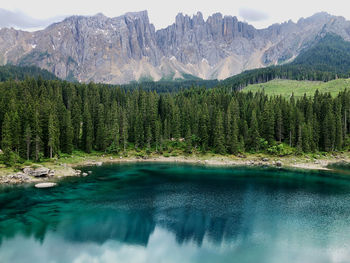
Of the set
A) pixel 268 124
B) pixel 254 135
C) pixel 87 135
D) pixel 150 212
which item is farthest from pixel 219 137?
pixel 150 212

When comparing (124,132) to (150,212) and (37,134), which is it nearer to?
(37,134)

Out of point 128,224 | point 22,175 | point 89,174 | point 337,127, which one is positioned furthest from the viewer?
point 337,127

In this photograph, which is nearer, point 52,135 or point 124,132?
point 52,135

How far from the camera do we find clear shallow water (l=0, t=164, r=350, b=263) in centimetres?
3462

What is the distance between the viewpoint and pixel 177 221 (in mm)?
44844

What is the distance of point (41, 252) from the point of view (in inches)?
1348

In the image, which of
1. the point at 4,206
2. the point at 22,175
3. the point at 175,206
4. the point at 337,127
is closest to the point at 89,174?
the point at 22,175

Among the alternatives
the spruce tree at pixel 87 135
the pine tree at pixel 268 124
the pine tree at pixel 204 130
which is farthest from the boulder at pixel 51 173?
the pine tree at pixel 268 124

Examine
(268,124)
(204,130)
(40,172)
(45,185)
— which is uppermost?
(268,124)

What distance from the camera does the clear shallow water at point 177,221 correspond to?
114 feet

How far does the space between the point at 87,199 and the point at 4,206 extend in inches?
571

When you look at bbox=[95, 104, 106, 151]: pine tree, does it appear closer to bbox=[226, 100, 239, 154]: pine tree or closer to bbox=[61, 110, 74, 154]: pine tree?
bbox=[61, 110, 74, 154]: pine tree

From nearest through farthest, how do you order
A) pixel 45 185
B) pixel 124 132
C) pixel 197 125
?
pixel 45 185 → pixel 124 132 → pixel 197 125

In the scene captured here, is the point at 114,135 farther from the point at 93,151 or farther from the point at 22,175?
the point at 22,175
